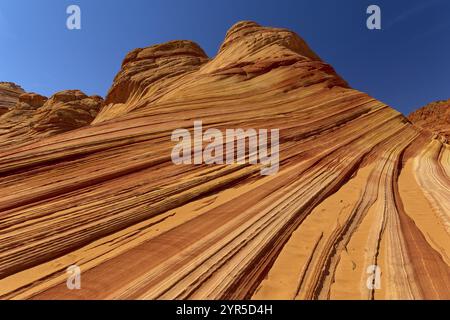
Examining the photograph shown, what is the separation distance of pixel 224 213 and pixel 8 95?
193ft

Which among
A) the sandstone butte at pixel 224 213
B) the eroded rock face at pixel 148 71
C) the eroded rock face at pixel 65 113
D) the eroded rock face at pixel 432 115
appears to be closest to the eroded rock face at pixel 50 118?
the eroded rock face at pixel 65 113

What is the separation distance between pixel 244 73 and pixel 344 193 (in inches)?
384

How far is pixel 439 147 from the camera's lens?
1310 cm

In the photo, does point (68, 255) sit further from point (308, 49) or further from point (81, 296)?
point (308, 49)

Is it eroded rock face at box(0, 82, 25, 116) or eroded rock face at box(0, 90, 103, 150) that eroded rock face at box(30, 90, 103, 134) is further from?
eroded rock face at box(0, 82, 25, 116)

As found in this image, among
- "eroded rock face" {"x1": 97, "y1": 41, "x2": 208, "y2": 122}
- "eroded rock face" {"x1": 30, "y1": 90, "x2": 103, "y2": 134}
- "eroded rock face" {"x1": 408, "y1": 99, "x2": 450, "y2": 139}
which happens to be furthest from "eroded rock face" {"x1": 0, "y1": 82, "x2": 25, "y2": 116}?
"eroded rock face" {"x1": 408, "y1": 99, "x2": 450, "y2": 139}

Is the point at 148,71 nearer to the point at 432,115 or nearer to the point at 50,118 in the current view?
the point at 50,118

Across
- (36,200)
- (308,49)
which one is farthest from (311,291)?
(308,49)

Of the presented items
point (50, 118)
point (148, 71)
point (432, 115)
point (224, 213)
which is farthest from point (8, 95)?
point (432, 115)

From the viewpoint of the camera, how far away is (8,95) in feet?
160

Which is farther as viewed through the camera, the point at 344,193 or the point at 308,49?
the point at 308,49

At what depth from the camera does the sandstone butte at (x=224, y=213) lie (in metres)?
4.12

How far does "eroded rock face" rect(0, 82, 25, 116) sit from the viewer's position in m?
44.6
